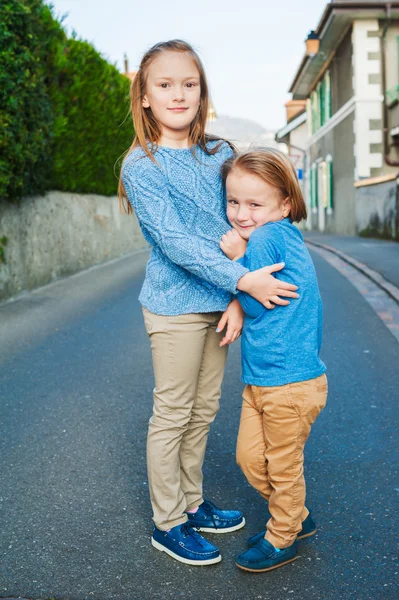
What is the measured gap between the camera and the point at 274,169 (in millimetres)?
2381

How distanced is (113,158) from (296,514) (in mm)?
11496

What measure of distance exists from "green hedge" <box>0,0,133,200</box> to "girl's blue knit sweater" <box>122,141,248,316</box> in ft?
14.0

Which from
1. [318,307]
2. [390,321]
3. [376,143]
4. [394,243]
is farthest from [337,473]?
[376,143]

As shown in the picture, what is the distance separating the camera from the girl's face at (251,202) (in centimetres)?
240

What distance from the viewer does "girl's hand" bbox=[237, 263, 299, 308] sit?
2322 mm

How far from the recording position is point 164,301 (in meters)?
2.56

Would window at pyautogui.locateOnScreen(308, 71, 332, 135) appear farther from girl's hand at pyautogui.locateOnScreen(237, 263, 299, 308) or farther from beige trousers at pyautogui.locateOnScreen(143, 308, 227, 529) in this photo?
girl's hand at pyautogui.locateOnScreen(237, 263, 299, 308)

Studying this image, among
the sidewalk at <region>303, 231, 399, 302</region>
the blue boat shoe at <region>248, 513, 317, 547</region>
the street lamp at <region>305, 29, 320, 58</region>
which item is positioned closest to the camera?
the blue boat shoe at <region>248, 513, 317, 547</region>

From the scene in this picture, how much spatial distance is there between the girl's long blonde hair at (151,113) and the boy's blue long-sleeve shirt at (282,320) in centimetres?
47

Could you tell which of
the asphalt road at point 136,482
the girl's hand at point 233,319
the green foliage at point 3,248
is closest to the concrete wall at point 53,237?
the green foliage at point 3,248

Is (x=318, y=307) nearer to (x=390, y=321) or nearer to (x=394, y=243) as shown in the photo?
(x=390, y=321)

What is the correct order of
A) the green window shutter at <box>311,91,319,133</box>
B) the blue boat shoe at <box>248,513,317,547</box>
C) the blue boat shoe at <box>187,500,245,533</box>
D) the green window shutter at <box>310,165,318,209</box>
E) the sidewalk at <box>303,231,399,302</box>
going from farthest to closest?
the green window shutter at <box>310,165,318,209</box>
the green window shutter at <box>311,91,319,133</box>
the sidewalk at <box>303,231,399,302</box>
the blue boat shoe at <box>187,500,245,533</box>
the blue boat shoe at <box>248,513,317,547</box>

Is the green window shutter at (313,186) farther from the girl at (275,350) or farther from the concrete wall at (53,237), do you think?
the girl at (275,350)

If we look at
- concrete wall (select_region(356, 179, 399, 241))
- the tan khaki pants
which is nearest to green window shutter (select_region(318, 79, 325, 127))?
concrete wall (select_region(356, 179, 399, 241))
